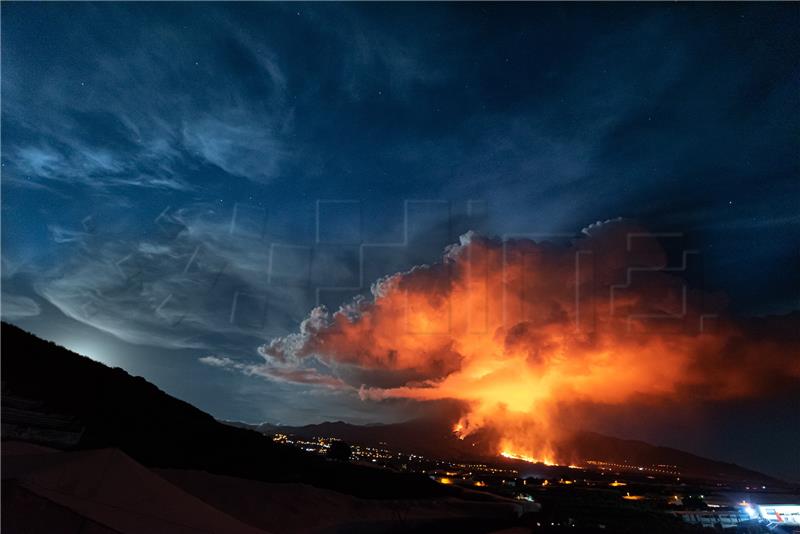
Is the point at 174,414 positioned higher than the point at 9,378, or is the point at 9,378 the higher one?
the point at 9,378

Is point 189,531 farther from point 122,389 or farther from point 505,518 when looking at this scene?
point 505,518

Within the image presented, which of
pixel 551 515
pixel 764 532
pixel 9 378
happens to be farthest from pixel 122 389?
pixel 764 532

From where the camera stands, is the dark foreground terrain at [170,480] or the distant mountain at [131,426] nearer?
the dark foreground terrain at [170,480]

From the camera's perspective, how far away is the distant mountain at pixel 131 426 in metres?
24.3

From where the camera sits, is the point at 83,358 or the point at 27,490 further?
the point at 83,358

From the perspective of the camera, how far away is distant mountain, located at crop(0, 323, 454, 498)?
24.3m

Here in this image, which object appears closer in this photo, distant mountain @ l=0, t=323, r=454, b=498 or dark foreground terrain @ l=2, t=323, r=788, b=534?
dark foreground terrain @ l=2, t=323, r=788, b=534

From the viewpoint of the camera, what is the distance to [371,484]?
5825 centimetres

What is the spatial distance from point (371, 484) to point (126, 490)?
141ft

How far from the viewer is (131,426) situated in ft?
119

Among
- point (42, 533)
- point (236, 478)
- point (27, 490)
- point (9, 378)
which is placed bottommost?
point (236, 478)

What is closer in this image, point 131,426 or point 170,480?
point 170,480

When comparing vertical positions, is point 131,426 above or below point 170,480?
above

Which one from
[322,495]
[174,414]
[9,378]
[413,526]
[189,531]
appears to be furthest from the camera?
[413,526]
